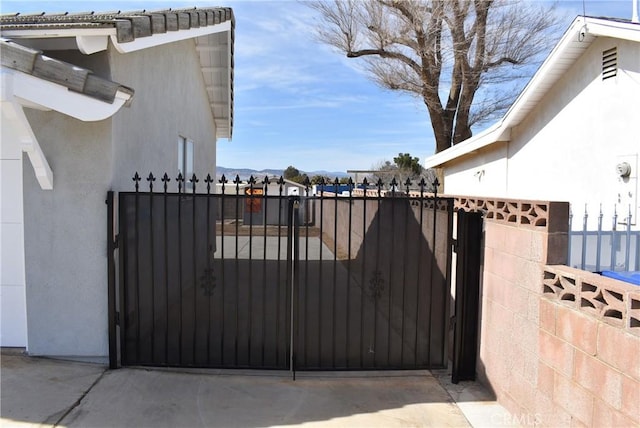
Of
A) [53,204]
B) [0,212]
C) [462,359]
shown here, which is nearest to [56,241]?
[53,204]

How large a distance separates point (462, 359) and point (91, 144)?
4.44 metres

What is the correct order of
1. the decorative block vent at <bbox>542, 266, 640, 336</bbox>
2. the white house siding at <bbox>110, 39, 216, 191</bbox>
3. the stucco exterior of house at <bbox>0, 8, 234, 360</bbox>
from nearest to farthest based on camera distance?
the decorative block vent at <bbox>542, 266, 640, 336</bbox>
the stucco exterior of house at <bbox>0, 8, 234, 360</bbox>
the white house siding at <bbox>110, 39, 216, 191</bbox>

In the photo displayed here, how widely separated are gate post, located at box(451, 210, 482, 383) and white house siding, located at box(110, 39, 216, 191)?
12.2ft

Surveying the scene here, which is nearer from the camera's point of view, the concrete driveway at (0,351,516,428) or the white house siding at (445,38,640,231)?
the concrete driveway at (0,351,516,428)

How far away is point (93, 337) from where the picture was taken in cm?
482

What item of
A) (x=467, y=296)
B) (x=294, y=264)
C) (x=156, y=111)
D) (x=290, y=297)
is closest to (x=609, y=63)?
(x=467, y=296)

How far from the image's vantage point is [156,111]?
6.49m

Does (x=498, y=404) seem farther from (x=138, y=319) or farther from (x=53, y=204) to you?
(x=53, y=204)

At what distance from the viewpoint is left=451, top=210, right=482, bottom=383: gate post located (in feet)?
15.8

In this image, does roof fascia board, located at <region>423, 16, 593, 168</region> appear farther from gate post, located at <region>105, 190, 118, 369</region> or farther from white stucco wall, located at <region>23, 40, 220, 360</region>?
gate post, located at <region>105, 190, 118, 369</region>

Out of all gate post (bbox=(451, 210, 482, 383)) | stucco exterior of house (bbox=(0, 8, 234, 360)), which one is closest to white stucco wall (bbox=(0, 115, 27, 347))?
stucco exterior of house (bbox=(0, 8, 234, 360))

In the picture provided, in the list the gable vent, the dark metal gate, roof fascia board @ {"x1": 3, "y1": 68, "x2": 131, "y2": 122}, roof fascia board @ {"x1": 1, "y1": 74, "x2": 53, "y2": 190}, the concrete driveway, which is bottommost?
the concrete driveway

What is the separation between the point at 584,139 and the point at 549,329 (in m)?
5.83

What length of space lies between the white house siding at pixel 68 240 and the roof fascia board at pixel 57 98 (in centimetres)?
64
